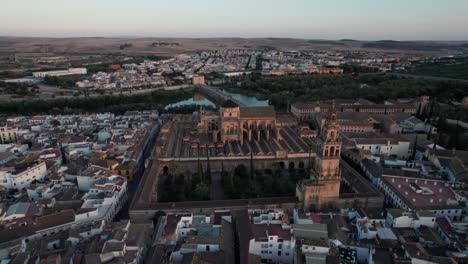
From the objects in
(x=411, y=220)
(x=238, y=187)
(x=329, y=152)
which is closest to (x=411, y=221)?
(x=411, y=220)

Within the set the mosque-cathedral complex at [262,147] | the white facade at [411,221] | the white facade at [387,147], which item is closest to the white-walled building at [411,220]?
the white facade at [411,221]

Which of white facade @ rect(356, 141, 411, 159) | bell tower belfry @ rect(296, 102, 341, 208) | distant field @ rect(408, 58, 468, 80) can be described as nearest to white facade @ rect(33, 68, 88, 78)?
white facade @ rect(356, 141, 411, 159)

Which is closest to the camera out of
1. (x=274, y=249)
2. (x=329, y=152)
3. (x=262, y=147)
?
(x=274, y=249)

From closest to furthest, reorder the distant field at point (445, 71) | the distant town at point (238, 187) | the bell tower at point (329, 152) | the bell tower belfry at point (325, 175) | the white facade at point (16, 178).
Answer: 1. the distant town at point (238, 187)
2. the bell tower at point (329, 152)
3. the bell tower belfry at point (325, 175)
4. the white facade at point (16, 178)
5. the distant field at point (445, 71)

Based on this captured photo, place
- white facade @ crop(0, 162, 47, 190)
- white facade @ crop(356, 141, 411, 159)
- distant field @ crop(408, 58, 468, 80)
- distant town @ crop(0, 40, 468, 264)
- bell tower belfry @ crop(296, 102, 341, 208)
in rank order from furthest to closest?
1. distant field @ crop(408, 58, 468, 80)
2. white facade @ crop(356, 141, 411, 159)
3. white facade @ crop(0, 162, 47, 190)
4. bell tower belfry @ crop(296, 102, 341, 208)
5. distant town @ crop(0, 40, 468, 264)

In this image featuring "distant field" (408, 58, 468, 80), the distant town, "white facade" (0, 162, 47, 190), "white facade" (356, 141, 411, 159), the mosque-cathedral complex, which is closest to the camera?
the distant town

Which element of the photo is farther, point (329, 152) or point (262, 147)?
point (262, 147)

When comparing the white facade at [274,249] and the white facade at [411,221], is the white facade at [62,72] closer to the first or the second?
the white facade at [274,249]

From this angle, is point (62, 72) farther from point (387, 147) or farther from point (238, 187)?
point (387, 147)

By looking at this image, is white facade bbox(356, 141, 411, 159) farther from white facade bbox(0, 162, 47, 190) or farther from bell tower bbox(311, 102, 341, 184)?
white facade bbox(0, 162, 47, 190)

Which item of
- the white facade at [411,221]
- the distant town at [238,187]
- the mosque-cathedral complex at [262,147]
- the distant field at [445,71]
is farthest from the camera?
the distant field at [445,71]
